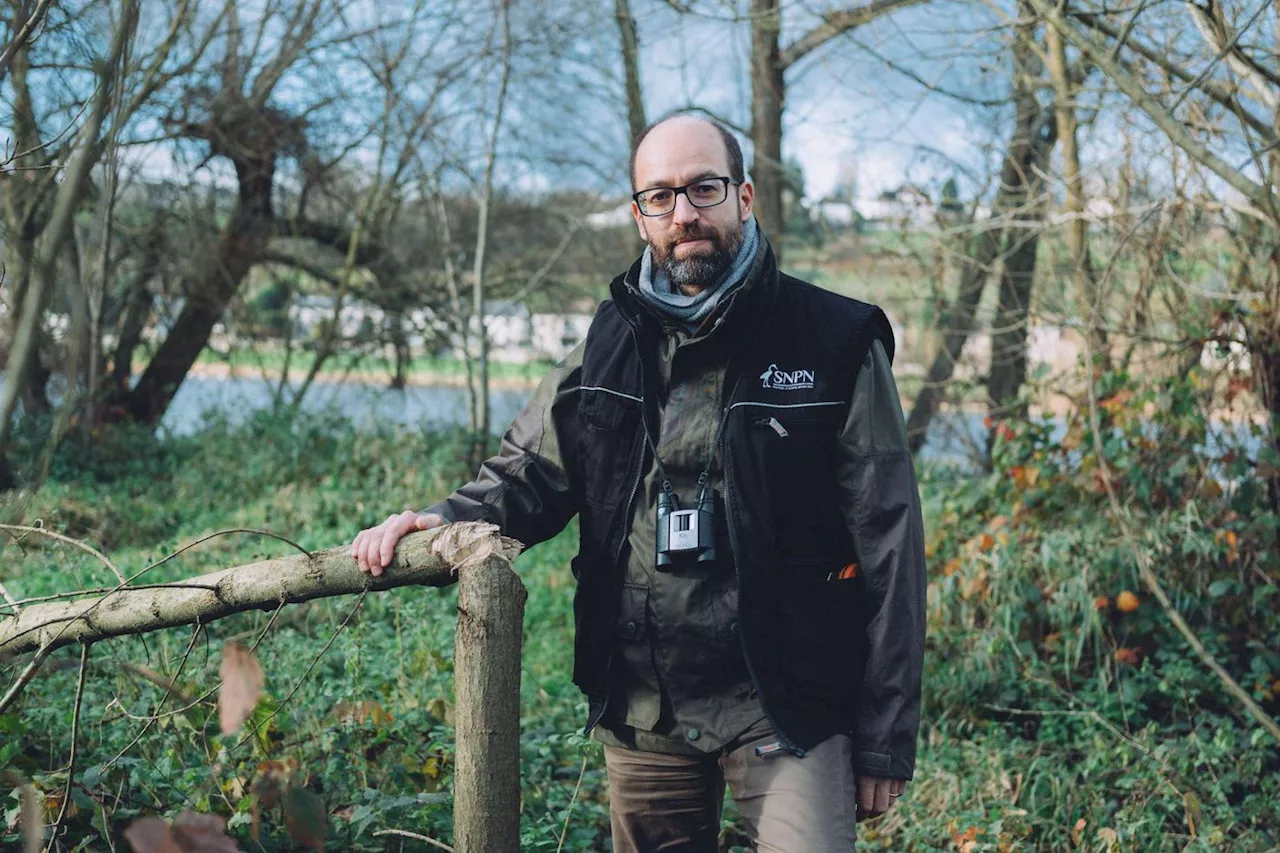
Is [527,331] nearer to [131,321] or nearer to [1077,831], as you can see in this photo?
[131,321]

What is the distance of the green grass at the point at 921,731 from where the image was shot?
357 centimetres

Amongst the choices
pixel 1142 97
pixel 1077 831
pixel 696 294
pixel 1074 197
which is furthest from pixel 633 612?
pixel 1074 197

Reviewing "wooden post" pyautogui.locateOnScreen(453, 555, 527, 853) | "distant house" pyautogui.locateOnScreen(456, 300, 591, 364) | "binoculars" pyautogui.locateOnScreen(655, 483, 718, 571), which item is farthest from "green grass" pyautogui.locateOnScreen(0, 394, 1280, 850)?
"distant house" pyautogui.locateOnScreen(456, 300, 591, 364)

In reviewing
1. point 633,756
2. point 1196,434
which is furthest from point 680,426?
point 1196,434

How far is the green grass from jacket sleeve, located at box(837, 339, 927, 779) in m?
1.26

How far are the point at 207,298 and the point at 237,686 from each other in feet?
36.2

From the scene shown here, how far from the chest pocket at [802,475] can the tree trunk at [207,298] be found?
410 inches

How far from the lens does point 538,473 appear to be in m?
3.02

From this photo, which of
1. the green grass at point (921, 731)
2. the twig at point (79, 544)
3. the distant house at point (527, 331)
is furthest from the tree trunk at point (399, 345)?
the twig at point (79, 544)

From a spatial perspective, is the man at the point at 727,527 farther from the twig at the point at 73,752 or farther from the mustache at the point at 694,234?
the twig at the point at 73,752

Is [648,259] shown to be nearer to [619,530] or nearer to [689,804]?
[619,530]

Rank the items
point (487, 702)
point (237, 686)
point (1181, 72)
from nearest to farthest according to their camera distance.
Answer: point (237, 686)
point (487, 702)
point (1181, 72)

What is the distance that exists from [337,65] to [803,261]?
16.0ft

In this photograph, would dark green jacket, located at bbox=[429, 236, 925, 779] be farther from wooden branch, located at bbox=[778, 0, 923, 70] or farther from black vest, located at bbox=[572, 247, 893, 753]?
wooden branch, located at bbox=[778, 0, 923, 70]
